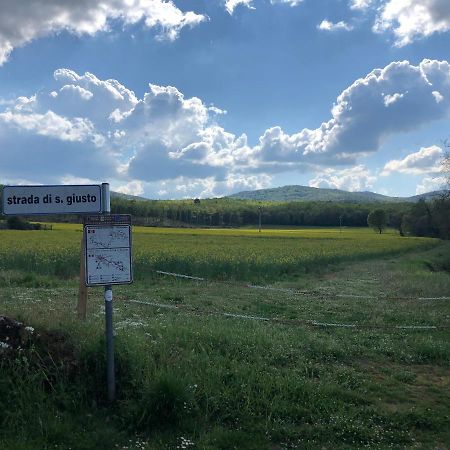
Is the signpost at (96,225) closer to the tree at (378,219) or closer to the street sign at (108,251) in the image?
the street sign at (108,251)

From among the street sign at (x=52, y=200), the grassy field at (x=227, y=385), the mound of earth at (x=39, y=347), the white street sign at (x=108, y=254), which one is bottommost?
the grassy field at (x=227, y=385)

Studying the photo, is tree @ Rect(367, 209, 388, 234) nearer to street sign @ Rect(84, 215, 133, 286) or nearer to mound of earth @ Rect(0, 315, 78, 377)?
street sign @ Rect(84, 215, 133, 286)

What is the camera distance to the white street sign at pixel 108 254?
570 centimetres

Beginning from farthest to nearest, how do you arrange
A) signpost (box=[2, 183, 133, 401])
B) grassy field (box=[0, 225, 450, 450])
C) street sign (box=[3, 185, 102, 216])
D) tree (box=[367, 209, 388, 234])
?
tree (box=[367, 209, 388, 234]), street sign (box=[3, 185, 102, 216]), signpost (box=[2, 183, 133, 401]), grassy field (box=[0, 225, 450, 450])

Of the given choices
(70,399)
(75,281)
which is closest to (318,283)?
(75,281)

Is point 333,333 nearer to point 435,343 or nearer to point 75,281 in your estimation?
point 435,343

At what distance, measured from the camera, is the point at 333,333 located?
1004cm

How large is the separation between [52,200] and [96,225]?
676mm

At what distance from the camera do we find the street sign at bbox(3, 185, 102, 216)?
5812mm

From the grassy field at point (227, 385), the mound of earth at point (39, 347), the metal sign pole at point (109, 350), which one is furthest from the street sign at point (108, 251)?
the mound of earth at point (39, 347)

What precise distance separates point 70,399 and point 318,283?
1678 centimetres

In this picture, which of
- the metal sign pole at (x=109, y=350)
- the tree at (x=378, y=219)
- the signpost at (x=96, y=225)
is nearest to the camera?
the metal sign pole at (x=109, y=350)

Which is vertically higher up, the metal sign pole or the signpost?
the signpost

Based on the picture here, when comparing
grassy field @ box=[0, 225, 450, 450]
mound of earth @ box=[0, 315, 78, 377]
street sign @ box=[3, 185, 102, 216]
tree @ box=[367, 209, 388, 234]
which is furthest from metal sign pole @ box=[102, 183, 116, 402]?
tree @ box=[367, 209, 388, 234]
